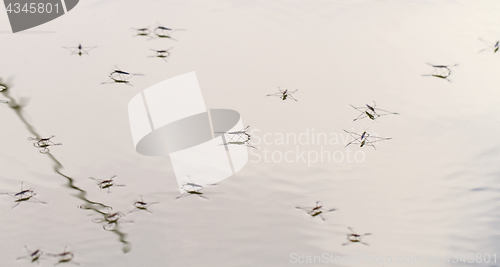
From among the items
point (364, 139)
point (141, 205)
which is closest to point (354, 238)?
point (364, 139)

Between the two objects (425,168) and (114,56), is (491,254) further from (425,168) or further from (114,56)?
(114,56)

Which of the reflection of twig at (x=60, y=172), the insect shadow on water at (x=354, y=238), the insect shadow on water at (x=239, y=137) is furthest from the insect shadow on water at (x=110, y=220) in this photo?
the insect shadow on water at (x=354, y=238)

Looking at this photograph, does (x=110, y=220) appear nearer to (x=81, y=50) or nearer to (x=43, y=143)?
(x=43, y=143)

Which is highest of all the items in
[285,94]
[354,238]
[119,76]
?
[119,76]

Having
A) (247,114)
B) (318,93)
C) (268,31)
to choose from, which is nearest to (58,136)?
(247,114)

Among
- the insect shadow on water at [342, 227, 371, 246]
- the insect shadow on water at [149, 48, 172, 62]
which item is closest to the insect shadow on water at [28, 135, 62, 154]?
the insect shadow on water at [149, 48, 172, 62]

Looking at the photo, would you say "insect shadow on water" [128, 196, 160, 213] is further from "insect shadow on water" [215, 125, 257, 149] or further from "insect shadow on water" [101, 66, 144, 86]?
"insect shadow on water" [101, 66, 144, 86]
